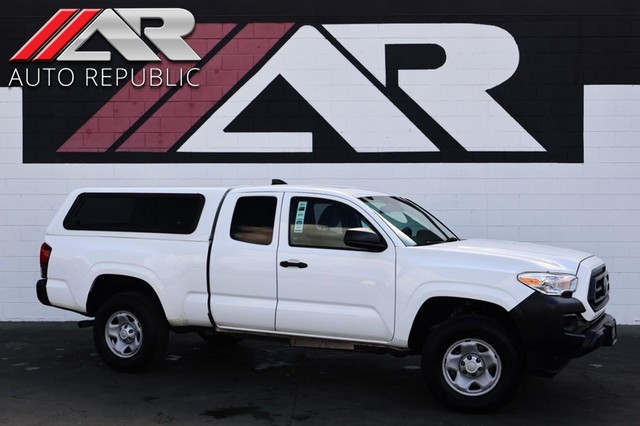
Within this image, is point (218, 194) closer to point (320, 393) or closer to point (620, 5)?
point (320, 393)

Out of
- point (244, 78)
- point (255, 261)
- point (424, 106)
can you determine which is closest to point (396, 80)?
point (424, 106)

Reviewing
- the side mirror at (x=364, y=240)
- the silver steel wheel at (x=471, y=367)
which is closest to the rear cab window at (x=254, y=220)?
the side mirror at (x=364, y=240)

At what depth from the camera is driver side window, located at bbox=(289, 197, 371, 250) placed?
7.13 m

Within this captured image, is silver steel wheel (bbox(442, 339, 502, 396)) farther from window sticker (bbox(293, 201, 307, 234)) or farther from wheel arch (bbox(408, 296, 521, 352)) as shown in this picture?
window sticker (bbox(293, 201, 307, 234))

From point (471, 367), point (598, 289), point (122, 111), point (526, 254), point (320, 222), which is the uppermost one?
point (122, 111)

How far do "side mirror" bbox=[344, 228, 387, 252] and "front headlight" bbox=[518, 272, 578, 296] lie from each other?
1279 mm

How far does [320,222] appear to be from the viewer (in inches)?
287

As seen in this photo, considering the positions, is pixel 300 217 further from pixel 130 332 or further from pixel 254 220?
pixel 130 332

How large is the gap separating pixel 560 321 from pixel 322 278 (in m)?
2.15

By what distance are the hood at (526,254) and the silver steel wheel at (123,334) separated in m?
3.26

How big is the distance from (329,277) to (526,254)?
1.80m

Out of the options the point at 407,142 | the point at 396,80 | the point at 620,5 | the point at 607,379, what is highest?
the point at 620,5

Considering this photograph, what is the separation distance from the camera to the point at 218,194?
7836 mm

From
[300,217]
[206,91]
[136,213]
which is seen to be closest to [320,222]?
[300,217]
